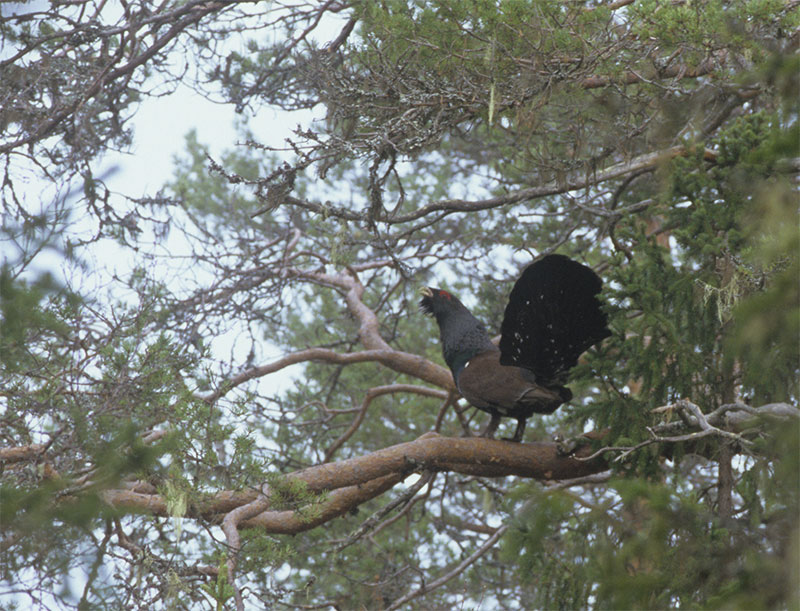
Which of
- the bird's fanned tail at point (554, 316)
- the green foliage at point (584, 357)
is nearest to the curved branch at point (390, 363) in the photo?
the green foliage at point (584, 357)

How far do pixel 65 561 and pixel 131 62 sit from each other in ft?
15.8

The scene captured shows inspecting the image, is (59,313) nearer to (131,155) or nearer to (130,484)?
(130,484)

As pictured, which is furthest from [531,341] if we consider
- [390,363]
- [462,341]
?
[390,363]

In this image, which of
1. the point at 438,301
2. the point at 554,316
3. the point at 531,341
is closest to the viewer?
the point at 554,316

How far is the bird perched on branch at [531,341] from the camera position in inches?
217

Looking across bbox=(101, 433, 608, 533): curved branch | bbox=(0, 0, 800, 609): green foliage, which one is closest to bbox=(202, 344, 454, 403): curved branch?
bbox=(0, 0, 800, 609): green foliage

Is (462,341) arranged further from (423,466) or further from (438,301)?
(423,466)

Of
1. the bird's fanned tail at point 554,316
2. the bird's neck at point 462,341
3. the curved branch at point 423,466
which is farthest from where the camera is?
the bird's neck at point 462,341

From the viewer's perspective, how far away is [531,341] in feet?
19.4

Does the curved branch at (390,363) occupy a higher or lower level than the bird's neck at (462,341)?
higher

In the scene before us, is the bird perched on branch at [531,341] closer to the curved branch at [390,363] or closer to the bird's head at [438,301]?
the bird's head at [438,301]

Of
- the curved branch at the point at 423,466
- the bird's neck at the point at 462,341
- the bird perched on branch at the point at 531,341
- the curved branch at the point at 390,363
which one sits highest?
the curved branch at the point at 390,363

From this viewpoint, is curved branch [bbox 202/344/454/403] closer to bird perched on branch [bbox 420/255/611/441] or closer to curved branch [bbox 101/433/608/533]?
bird perched on branch [bbox 420/255/611/441]

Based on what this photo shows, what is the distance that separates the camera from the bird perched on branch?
5.50 m
